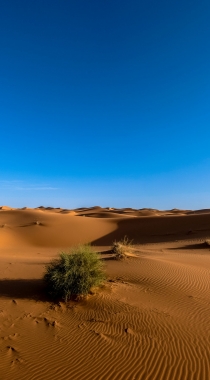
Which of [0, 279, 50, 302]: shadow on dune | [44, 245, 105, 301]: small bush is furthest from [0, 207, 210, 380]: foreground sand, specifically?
[44, 245, 105, 301]: small bush

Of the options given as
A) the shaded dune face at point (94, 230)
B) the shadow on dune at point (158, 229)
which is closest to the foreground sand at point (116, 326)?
the shadow on dune at point (158, 229)

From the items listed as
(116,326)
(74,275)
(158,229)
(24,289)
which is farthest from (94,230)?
(116,326)

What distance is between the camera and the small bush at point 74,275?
8.38 m

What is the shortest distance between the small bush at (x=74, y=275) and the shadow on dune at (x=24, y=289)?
346 mm

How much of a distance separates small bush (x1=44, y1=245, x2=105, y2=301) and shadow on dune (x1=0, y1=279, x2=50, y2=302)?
1.14 ft

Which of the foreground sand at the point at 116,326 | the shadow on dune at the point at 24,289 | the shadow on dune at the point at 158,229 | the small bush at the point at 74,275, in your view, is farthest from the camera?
the shadow on dune at the point at 158,229

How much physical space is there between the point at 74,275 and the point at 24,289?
2125mm

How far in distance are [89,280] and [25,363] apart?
11.4 feet

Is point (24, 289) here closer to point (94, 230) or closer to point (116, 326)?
point (116, 326)

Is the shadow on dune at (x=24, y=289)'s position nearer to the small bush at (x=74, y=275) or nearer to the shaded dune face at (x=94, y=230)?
the small bush at (x=74, y=275)

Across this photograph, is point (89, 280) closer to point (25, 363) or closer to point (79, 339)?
point (79, 339)

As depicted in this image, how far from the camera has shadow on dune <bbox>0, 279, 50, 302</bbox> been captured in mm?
8812

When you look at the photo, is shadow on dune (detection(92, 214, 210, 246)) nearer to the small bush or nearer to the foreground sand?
the foreground sand

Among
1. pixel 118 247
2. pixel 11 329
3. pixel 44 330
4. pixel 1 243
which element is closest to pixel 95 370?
pixel 44 330
